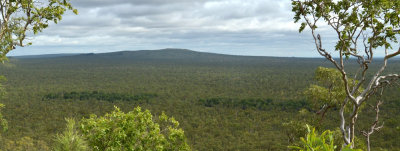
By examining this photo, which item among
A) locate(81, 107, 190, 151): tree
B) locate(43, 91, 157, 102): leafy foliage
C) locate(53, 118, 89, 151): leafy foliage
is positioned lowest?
locate(43, 91, 157, 102): leafy foliage

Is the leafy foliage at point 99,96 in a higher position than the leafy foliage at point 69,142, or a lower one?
lower

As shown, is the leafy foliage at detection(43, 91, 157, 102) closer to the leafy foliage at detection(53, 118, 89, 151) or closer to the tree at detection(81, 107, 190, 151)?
the tree at detection(81, 107, 190, 151)

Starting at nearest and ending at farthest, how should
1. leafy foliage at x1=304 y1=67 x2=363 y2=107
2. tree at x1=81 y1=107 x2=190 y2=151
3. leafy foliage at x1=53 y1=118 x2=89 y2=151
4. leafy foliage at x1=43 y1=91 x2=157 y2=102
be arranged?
leafy foliage at x1=53 y1=118 x2=89 y2=151, tree at x1=81 y1=107 x2=190 y2=151, leafy foliage at x1=304 y1=67 x2=363 y2=107, leafy foliage at x1=43 y1=91 x2=157 y2=102

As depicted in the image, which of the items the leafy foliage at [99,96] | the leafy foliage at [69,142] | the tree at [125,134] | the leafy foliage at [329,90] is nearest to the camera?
the leafy foliage at [69,142]

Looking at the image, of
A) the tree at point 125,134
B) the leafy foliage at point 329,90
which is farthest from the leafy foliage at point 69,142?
the leafy foliage at point 329,90

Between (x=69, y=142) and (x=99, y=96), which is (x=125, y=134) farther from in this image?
(x=99, y=96)

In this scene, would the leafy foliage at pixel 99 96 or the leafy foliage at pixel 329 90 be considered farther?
the leafy foliage at pixel 99 96

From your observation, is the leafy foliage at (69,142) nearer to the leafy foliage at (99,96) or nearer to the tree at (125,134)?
the tree at (125,134)

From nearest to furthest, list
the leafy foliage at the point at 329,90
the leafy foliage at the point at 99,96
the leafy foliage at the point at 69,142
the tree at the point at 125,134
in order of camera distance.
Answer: the leafy foliage at the point at 69,142
the tree at the point at 125,134
the leafy foliage at the point at 329,90
the leafy foliage at the point at 99,96

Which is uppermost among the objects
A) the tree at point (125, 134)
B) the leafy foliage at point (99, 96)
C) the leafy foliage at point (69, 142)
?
the leafy foliage at point (69, 142)

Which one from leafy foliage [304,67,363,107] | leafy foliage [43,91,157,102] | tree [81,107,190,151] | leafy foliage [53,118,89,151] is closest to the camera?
leafy foliage [53,118,89,151]

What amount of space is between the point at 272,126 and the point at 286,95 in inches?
960

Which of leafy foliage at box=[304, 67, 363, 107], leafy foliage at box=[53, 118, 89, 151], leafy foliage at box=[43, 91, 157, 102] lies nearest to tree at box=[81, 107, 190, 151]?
leafy foliage at box=[53, 118, 89, 151]

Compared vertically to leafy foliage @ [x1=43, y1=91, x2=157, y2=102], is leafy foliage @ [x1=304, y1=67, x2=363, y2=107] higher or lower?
higher
